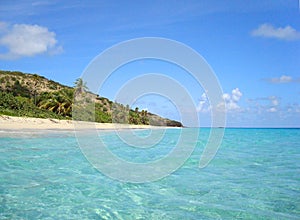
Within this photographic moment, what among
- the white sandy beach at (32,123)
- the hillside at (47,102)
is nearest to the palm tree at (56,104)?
the hillside at (47,102)

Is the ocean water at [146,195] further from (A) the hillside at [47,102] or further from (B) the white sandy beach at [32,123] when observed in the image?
(A) the hillside at [47,102]

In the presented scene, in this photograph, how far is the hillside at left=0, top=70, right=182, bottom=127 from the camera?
49.6m

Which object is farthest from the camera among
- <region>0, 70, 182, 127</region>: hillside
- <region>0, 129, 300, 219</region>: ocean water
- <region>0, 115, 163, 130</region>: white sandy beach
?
<region>0, 70, 182, 127</region>: hillside

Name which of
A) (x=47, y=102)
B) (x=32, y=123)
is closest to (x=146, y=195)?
(x=32, y=123)

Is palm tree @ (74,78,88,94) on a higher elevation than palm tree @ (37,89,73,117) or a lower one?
higher

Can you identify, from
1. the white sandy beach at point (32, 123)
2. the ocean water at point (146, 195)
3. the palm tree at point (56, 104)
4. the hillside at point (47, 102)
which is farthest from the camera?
the palm tree at point (56, 104)

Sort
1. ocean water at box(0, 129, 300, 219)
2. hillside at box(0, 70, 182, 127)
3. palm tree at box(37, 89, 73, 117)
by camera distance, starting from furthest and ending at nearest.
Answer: palm tree at box(37, 89, 73, 117)
hillside at box(0, 70, 182, 127)
ocean water at box(0, 129, 300, 219)

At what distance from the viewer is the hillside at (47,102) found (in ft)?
163

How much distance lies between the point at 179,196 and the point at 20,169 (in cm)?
723

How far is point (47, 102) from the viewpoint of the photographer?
199ft

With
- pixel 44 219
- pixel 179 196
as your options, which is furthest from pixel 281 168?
pixel 44 219

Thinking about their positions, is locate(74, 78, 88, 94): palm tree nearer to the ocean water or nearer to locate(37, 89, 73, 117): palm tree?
locate(37, 89, 73, 117): palm tree

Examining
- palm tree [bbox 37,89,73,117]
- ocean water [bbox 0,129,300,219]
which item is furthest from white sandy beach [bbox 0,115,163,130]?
ocean water [bbox 0,129,300,219]

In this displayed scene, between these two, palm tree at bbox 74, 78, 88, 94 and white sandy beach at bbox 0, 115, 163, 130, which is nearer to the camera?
white sandy beach at bbox 0, 115, 163, 130
